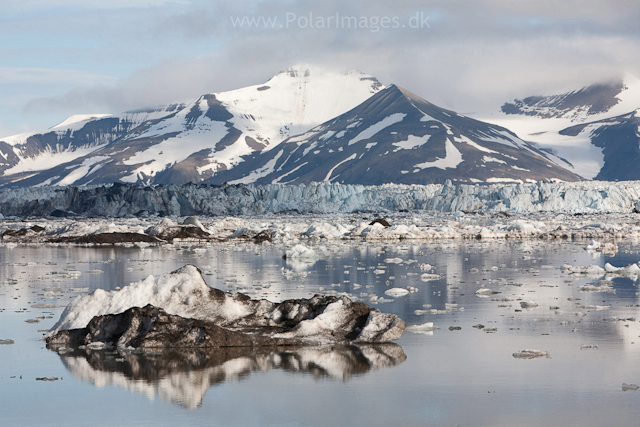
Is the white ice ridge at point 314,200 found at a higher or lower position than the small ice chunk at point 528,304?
higher

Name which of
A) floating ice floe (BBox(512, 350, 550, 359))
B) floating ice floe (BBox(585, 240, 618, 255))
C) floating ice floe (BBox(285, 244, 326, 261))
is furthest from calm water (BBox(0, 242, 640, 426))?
floating ice floe (BBox(585, 240, 618, 255))

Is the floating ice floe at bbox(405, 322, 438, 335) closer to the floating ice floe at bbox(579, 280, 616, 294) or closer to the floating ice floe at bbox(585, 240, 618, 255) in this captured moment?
the floating ice floe at bbox(579, 280, 616, 294)

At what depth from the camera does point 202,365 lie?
1059 cm

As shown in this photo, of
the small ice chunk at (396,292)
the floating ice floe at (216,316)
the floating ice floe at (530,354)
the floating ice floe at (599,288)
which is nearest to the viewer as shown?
the floating ice floe at (530,354)

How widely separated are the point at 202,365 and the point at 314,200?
80304 mm

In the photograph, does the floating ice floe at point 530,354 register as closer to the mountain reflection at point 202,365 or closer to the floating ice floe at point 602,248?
the mountain reflection at point 202,365

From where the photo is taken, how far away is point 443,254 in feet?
102

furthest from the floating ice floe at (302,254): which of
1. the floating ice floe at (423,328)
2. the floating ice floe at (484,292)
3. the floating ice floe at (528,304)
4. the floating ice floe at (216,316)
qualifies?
the floating ice floe at (216,316)

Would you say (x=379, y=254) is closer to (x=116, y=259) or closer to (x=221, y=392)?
(x=116, y=259)

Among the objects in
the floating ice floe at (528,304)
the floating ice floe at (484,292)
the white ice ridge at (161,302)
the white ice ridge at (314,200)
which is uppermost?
the white ice ridge at (314,200)

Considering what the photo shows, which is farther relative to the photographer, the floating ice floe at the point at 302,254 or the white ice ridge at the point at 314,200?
the white ice ridge at the point at 314,200

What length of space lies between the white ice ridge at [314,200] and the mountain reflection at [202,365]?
7153 cm

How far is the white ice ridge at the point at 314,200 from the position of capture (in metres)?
82.0

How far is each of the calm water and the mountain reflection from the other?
0.08 ft
